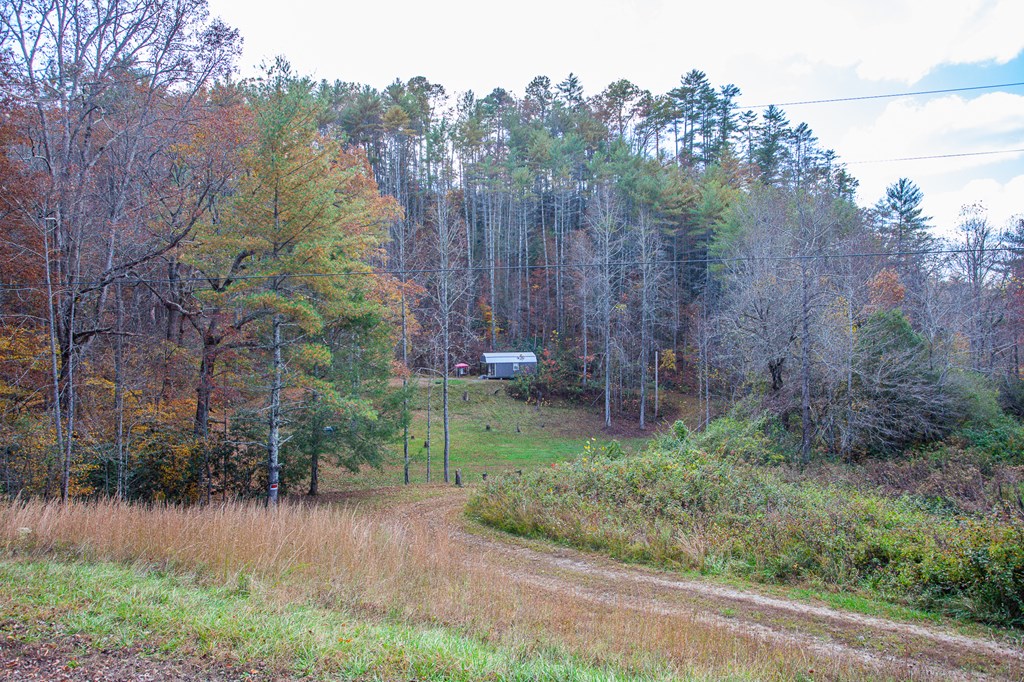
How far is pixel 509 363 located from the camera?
40.2 meters

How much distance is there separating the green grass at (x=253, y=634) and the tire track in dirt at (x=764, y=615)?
3.30 m

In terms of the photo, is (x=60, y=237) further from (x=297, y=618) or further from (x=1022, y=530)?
(x=1022, y=530)

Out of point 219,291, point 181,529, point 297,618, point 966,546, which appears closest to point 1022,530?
point 966,546

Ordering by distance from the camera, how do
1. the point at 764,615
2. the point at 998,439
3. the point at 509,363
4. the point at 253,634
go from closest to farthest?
the point at 253,634
the point at 764,615
the point at 998,439
the point at 509,363

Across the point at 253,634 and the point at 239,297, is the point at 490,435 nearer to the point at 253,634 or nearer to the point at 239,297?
the point at 239,297

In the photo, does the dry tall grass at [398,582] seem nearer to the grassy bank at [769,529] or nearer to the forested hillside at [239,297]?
the grassy bank at [769,529]

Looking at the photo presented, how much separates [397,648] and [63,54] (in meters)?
16.7

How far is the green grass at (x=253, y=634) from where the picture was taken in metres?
4.02

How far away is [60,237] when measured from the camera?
13.5 metres

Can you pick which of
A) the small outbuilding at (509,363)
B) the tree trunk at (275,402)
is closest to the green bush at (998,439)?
the tree trunk at (275,402)

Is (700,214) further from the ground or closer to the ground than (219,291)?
further from the ground

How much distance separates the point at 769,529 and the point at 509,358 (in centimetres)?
3035

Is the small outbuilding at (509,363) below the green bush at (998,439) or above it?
above

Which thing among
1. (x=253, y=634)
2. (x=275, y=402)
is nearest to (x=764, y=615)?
(x=253, y=634)
